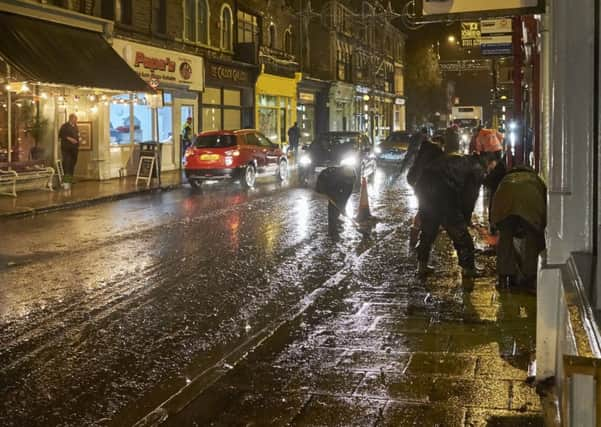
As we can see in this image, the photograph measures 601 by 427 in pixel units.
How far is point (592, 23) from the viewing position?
4.04 meters

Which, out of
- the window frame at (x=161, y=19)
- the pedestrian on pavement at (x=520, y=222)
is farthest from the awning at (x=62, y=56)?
the pedestrian on pavement at (x=520, y=222)

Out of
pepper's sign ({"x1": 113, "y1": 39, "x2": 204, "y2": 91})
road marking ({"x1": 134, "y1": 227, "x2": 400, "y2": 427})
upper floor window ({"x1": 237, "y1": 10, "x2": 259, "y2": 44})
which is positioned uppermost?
upper floor window ({"x1": 237, "y1": 10, "x2": 259, "y2": 44})

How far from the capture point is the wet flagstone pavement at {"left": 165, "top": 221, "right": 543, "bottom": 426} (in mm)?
4855

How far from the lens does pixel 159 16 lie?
28125 millimetres

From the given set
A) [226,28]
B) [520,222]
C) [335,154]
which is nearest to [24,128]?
[335,154]

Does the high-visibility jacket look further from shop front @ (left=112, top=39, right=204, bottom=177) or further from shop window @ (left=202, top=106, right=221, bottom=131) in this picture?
shop window @ (left=202, top=106, right=221, bottom=131)

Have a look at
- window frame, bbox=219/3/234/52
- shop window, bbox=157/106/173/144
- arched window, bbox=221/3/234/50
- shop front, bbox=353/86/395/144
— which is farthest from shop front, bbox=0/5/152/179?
shop front, bbox=353/86/395/144

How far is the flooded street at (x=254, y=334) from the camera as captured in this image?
507 centimetres

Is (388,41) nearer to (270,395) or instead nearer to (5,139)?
(5,139)

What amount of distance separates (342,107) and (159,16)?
24710 millimetres

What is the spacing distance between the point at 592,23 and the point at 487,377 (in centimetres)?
255

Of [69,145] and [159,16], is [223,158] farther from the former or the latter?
[159,16]

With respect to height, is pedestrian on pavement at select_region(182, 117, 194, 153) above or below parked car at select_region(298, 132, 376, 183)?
above

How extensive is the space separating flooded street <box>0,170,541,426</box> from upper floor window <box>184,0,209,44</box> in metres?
18.9
